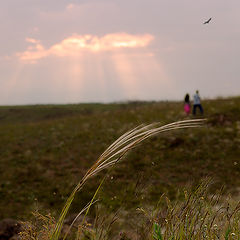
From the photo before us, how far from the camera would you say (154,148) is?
628 inches

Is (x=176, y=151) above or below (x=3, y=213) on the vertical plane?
above

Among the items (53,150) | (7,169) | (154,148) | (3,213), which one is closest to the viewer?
(3,213)

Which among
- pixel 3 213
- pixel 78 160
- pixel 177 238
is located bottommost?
pixel 3 213

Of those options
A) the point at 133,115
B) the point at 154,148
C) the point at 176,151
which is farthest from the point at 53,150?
the point at 133,115

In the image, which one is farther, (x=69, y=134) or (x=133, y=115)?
(x=133, y=115)

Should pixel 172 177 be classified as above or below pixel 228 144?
below

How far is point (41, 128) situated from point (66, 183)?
1166cm

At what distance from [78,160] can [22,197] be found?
3.83 metres

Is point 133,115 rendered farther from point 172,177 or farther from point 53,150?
point 172,177

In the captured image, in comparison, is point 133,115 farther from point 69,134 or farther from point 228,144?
point 228,144

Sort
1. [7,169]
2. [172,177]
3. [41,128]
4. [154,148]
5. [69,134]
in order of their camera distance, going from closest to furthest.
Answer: [172,177] < [7,169] < [154,148] < [69,134] < [41,128]

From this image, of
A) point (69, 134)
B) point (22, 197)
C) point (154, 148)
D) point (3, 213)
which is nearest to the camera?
point (3, 213)

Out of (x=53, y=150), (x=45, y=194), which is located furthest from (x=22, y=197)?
(x=53, y=150)

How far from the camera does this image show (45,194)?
12273mm
